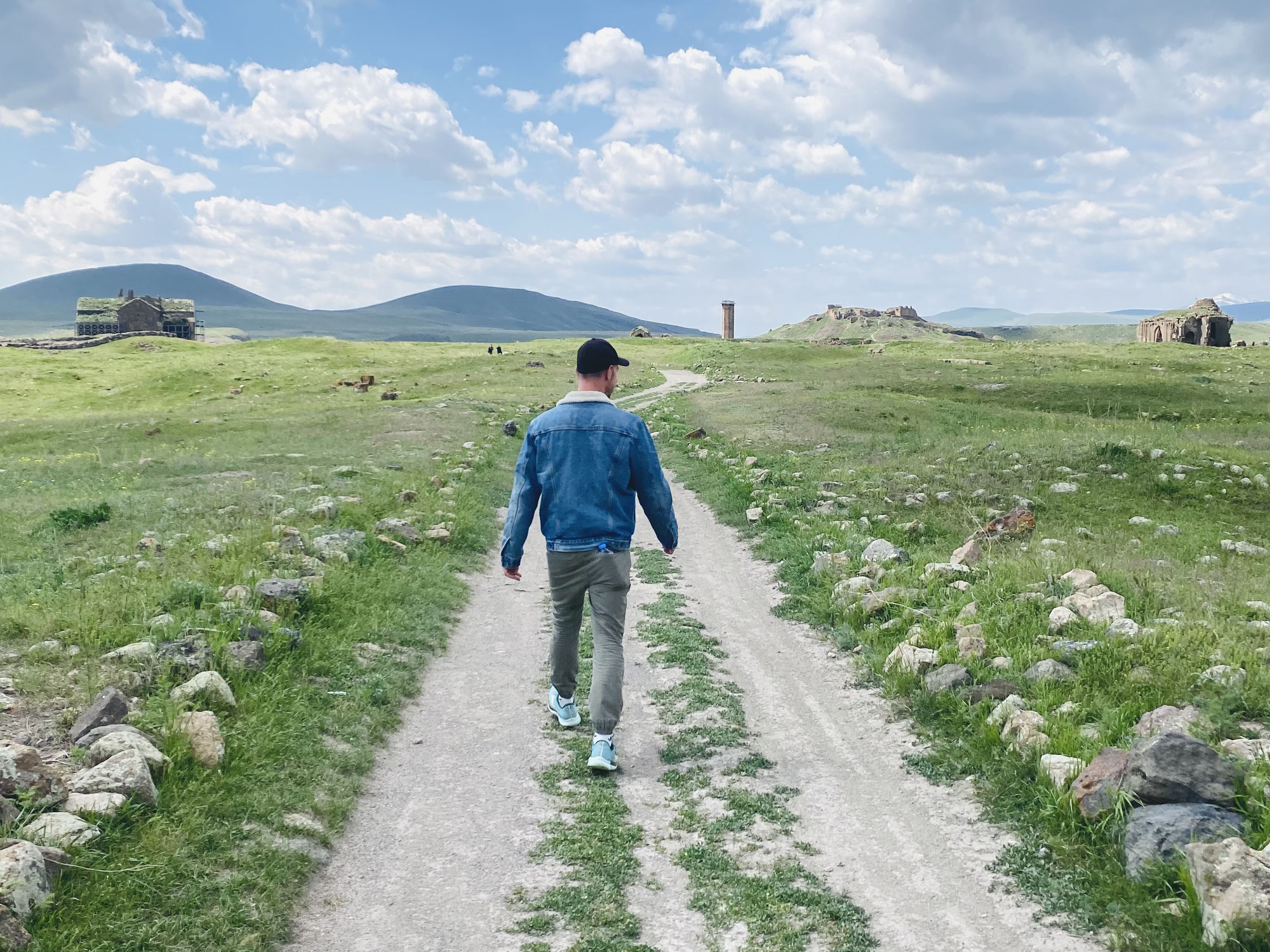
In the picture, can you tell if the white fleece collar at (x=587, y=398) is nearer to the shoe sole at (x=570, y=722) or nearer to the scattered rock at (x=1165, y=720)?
the shoe sole at (x=570, y=722)

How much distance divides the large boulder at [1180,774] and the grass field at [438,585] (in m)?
0.26

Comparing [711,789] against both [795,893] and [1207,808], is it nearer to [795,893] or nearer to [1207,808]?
[795,893]

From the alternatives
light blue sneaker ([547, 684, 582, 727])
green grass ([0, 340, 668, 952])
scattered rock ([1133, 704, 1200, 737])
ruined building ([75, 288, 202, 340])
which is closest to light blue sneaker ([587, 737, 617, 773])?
light blue sneaker ([547, 684, 582, 727])

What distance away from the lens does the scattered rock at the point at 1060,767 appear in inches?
251

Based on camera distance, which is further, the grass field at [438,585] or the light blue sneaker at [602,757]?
the light blue sneaker at [602,757]

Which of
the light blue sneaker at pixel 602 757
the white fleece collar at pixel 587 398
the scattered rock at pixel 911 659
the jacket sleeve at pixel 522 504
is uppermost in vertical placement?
the white fleece collar at pixel 587 398

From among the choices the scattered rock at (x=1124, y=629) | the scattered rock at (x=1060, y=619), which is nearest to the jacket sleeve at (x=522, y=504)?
the scattered rock at (x=1060, y=619)

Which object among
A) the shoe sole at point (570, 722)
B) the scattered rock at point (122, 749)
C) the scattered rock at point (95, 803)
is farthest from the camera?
the shoe sole at point (570, 722)

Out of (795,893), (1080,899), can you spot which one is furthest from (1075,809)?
(795,893)

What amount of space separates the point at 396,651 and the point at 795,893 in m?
6.21

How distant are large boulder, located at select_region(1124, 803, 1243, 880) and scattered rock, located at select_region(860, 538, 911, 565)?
7246mm

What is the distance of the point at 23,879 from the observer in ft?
15.2

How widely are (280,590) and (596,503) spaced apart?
17.0 ft

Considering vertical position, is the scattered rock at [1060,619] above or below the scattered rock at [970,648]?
above
